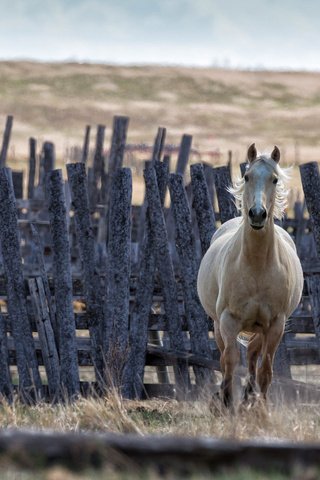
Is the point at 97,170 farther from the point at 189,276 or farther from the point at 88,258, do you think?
the point at 88,258

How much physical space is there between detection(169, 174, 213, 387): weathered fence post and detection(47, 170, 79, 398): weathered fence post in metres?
0.94

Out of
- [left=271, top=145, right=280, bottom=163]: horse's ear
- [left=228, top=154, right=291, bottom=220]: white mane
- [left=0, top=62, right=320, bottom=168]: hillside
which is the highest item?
[left=271, top=145, right=280, bottom=163]: horse's ear

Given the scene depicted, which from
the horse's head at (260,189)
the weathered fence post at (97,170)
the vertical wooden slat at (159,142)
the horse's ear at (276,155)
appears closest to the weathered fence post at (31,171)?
the weathered fence post at (97,170)

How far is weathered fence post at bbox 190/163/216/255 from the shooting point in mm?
10383

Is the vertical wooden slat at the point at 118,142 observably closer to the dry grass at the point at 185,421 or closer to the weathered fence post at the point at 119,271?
the weathered fence post at the point at 119,271

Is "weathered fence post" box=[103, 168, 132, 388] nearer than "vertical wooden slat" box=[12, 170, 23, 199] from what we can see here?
Yes

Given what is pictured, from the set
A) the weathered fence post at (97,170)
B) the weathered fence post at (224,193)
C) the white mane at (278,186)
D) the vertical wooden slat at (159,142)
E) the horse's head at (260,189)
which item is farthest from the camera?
the weathered fence post at (97,170)

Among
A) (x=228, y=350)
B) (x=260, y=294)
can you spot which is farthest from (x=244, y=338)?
(x=260, y=294)

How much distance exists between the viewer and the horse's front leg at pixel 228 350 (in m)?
9.01

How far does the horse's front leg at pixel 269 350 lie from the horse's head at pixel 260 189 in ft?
2.69

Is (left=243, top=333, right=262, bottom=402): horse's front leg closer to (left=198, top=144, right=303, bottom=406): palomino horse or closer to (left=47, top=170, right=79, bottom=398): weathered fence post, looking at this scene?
(left=198, top=144, right=303, bottom=406): palomino horse

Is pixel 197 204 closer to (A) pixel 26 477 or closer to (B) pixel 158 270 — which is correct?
(B) pixel 158 270

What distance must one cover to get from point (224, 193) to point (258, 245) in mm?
1802

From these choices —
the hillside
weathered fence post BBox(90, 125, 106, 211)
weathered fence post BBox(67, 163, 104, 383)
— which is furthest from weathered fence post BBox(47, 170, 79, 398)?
the hillside
